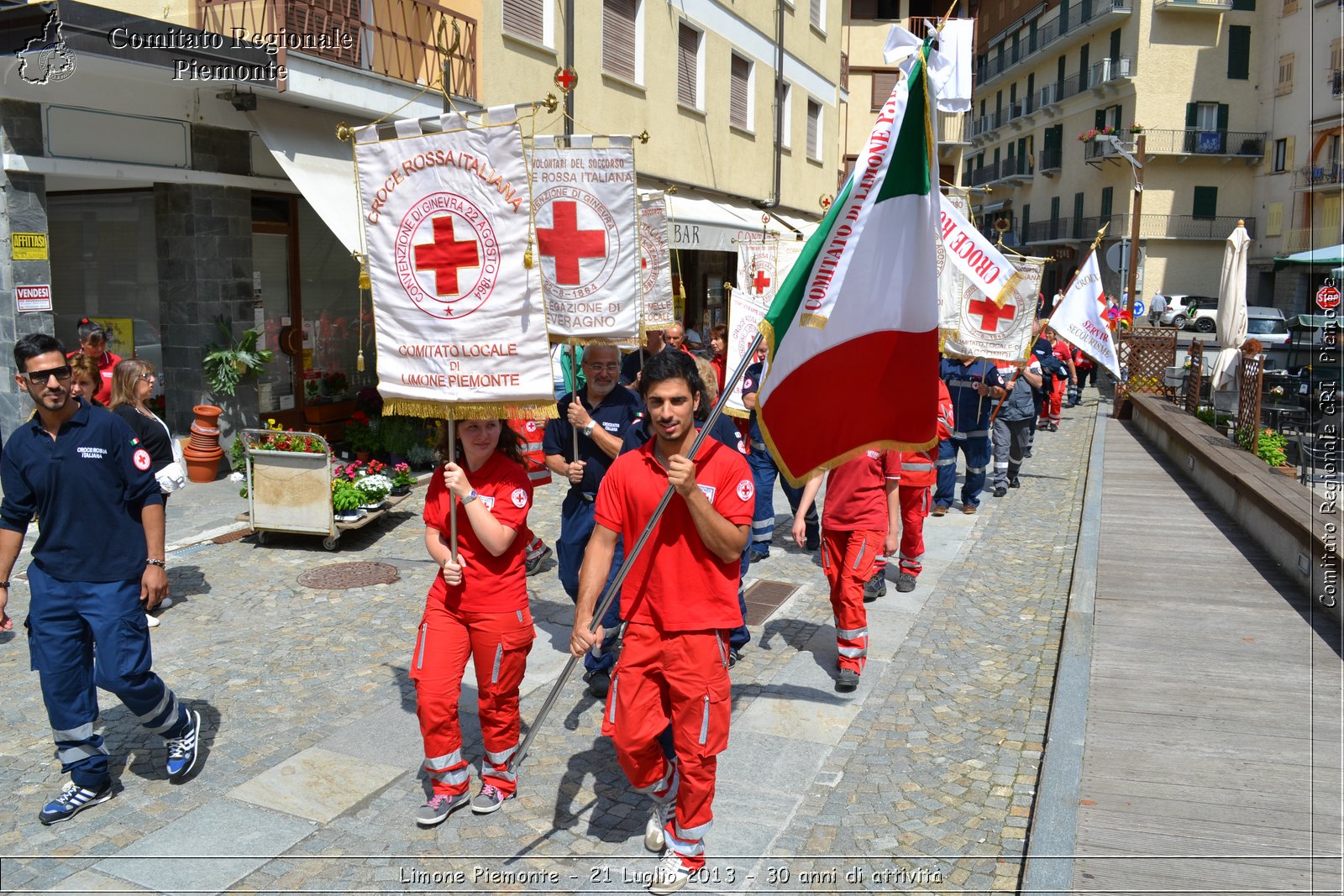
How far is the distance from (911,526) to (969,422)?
3.54 meters

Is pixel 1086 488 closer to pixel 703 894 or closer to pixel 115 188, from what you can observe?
pixel 703 894

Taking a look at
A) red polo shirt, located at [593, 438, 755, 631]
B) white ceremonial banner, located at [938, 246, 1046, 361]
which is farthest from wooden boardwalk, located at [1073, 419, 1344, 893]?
white ceremonial banner, located at [938, 246, 1046, 361]

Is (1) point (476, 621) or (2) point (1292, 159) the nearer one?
(1) point (476, 621)

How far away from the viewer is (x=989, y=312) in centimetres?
1073

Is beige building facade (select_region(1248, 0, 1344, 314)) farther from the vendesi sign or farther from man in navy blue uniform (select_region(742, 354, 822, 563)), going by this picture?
the vendesi sign

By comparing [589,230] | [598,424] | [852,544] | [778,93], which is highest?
[778,93]

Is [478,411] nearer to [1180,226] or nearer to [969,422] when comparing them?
[969,422]

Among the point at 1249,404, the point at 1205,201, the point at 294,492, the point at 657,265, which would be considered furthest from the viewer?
the point at 1205,201

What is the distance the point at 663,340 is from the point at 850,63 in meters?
29.4

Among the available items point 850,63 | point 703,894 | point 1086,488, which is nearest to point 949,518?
point 1086,488

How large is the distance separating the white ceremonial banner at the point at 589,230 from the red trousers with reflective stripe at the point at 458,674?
7.72ft

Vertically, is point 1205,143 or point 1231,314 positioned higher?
point 1205,143

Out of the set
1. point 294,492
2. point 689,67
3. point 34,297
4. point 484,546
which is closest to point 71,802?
point 484,546

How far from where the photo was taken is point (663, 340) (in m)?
9.49
